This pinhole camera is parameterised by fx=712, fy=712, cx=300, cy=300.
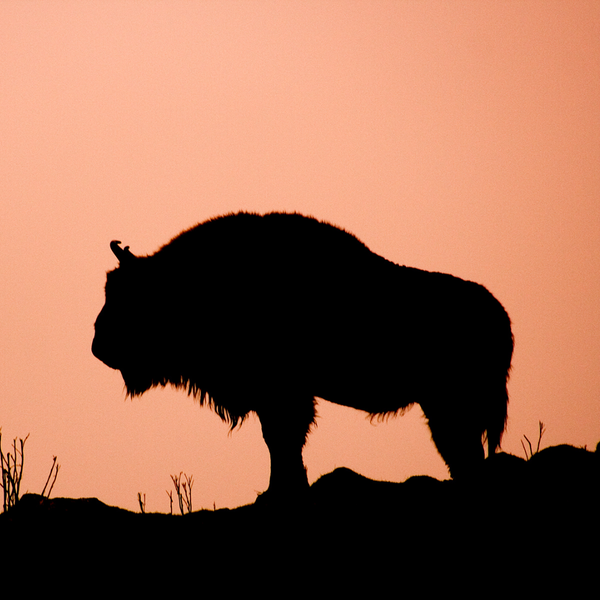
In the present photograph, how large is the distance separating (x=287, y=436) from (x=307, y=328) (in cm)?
104

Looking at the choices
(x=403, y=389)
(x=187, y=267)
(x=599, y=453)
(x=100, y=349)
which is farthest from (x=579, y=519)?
(x=100, y=349)

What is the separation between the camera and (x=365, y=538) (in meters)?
4.39

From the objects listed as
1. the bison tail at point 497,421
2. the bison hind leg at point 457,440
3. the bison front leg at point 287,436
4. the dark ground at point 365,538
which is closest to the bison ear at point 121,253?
the bison front leg at point 287,436

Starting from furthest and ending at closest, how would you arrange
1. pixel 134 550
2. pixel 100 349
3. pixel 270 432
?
pixel 100 349, pixel 270 432, pixel 134 550

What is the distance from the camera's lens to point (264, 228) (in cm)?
702

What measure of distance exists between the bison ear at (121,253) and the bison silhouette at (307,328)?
11 mm

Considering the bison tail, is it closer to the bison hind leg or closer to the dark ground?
the bison hind leg

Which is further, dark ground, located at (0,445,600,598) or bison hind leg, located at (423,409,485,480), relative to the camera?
bison hind leg, located at (423,409,485,480)

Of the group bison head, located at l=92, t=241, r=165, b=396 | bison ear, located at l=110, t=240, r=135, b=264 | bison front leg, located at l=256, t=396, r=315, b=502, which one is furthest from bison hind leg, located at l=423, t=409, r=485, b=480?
bison ear, located at l=110, t=240, r=135, b=264

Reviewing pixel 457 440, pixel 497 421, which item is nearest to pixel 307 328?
pixel 457 440

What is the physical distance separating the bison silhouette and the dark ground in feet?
5.42

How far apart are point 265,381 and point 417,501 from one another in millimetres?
2010

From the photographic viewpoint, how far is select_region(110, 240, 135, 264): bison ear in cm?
718

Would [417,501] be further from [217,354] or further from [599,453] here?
[217,354]
